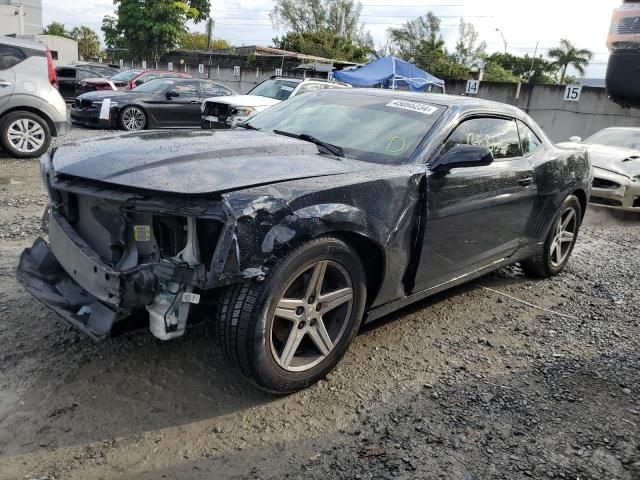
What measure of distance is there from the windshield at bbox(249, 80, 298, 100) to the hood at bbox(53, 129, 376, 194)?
9.07m

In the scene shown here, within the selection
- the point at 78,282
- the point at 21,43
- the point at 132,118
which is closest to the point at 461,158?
the point at 78,282

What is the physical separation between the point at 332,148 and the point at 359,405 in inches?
62.1

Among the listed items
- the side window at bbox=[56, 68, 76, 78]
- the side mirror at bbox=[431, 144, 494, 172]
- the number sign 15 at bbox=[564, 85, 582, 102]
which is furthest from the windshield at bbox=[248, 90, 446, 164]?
the side window at bbox=[56, 68, 76, 78]

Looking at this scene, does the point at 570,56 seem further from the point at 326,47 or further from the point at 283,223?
the point at 283,223

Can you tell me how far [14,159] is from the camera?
8406 mm

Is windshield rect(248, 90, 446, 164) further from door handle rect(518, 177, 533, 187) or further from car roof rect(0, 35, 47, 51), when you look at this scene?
car roof rect(0, 35, 47, 51)

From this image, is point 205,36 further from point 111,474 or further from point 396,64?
point 111,474

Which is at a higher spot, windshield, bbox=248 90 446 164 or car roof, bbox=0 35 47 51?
car roof, bbox=0 35 47 51

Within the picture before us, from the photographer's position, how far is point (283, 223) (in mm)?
2537

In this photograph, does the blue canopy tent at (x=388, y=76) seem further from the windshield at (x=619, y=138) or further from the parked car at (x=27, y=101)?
the parked car at (x=27, y=101)

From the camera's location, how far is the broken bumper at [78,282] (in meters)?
2.47

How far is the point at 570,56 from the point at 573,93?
34157 mm

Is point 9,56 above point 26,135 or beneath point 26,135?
above

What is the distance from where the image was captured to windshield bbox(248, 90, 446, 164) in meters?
3.44
